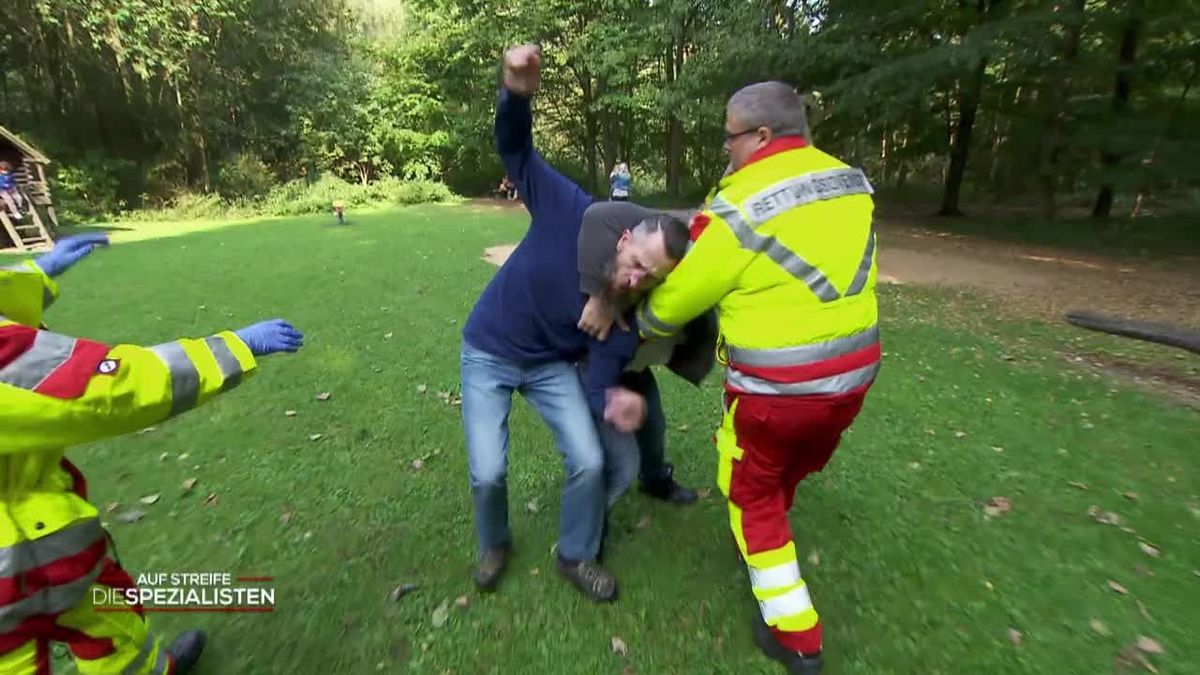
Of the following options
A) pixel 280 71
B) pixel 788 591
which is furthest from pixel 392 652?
pixel 280 71

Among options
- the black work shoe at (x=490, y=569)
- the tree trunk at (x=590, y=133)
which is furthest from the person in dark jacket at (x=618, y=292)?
the tree trunk at (x=590, y=133)

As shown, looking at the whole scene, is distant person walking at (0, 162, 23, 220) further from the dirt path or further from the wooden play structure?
the dirt path

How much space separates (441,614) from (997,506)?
3.17 meters

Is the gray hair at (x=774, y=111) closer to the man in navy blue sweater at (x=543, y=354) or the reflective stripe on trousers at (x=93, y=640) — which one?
the man in navy blue sweater at (x=543, y=354)

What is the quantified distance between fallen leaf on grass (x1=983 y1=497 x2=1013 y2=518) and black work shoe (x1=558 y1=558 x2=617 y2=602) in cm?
227

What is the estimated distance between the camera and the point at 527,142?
2.66 m

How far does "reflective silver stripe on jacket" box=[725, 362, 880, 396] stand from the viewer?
2.13 metres

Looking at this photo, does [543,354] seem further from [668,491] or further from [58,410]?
[58,410]

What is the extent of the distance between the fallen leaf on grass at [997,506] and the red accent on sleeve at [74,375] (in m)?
4.11

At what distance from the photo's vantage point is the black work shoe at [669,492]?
3.70 m

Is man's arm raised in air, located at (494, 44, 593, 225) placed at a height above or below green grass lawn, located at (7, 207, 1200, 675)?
above

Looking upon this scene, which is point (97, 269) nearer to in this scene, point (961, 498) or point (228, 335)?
point (228, 335)

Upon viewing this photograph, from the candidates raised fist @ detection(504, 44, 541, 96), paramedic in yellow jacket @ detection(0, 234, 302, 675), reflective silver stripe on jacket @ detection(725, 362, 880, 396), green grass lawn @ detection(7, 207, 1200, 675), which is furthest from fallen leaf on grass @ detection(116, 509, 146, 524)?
reflective silver stripe on jacket @ detection(725, 362, 880, 396)

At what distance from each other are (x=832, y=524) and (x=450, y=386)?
11.0ft
